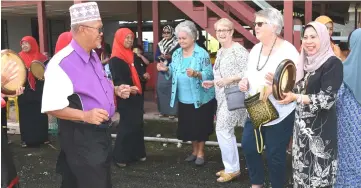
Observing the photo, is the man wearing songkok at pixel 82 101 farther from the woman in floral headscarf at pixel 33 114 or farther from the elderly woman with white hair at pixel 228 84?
the woman in floral headscarf at pixel 33 114

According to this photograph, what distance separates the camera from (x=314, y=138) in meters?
3.04

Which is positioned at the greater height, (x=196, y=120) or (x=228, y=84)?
(x=228, y=84)

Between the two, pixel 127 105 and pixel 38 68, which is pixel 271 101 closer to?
pixel 127 105

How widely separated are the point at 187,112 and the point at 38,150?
8.06 feet

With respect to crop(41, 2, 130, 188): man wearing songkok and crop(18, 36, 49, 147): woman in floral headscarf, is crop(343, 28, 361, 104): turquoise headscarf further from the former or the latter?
crop(18, 36, 49, 147): woman in floral headscarf

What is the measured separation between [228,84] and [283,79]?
1.27 meters

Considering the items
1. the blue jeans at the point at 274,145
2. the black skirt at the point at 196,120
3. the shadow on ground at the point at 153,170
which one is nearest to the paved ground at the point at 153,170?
the shadow on ground at the point at 153,170

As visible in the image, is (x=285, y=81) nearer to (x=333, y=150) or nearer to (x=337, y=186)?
(x=333, y=150)

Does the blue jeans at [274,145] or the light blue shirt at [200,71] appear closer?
the blue jeans at [274,145]

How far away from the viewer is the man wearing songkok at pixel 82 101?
261 cm

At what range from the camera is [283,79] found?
113 inches

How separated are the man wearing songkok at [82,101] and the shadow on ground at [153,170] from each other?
1670mm

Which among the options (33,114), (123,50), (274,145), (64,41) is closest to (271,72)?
(274,145)

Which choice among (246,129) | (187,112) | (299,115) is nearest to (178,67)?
(187,112)
